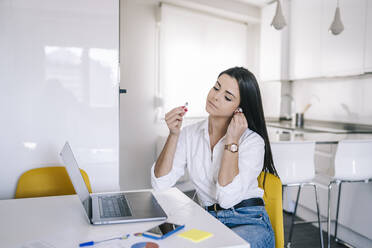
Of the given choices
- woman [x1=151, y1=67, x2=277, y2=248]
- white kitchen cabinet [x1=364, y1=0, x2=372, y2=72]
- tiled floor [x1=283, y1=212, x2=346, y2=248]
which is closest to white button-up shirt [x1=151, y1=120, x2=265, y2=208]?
woman [x1=151, y1=67, x2=277, y2=248]

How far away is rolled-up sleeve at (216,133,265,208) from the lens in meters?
1.38

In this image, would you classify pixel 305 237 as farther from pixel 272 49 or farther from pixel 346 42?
pixel 272 49

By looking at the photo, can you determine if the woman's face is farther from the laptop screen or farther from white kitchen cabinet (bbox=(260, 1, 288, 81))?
white kitchen cabinet (bbox=(260, 1, 288, 81))

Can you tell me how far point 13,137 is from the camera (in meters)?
1.74

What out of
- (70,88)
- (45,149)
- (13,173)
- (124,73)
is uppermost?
(124,73)

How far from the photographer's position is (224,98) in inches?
61.1

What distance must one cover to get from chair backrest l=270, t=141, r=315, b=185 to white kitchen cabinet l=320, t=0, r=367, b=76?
1.43m

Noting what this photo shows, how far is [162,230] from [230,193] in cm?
43

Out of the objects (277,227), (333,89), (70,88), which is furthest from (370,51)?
(70,88)

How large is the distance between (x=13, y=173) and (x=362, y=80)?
10.9 ft

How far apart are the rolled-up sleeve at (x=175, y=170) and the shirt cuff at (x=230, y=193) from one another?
0.94 ft

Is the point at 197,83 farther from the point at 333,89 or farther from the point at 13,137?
the point at 13,137

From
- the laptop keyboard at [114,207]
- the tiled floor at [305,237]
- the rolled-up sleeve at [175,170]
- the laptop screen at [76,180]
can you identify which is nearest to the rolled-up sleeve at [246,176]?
the rolled-up sleeve at [175,170]

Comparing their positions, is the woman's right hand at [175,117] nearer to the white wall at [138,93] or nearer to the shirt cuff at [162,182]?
the shirt cuff at [162,182]
